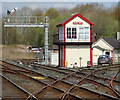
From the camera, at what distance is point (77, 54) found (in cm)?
2269

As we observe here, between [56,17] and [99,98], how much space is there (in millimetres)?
36490

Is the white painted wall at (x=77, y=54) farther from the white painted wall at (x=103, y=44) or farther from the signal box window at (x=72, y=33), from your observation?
the white painted wall at (x=103, y=44)

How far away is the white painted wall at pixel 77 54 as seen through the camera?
2256 centimetres

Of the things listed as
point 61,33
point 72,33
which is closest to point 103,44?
point 61,33

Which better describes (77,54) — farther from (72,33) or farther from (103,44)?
(103,44)

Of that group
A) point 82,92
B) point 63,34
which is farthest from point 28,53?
point 82,92

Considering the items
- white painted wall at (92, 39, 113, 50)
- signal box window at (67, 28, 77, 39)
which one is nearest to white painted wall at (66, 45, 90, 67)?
signal box window at (67, 28, 77, 39)

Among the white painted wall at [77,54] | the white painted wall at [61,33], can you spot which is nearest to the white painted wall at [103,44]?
the white painted wall at [61,33]

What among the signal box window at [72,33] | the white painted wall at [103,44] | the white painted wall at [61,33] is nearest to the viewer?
the signal box window at [72,33]

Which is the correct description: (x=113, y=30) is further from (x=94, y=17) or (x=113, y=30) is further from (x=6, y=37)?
(x=6, y=37)

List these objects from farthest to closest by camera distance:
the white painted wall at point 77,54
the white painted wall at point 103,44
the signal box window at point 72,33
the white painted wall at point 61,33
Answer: the white painted wall at point 103,44 < the white painted wall at point 61,33 < the signal box window at point 72,33 < the white painted wall at point 77,54

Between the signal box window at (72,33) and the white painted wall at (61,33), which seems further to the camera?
the white painted wall at (61,33)

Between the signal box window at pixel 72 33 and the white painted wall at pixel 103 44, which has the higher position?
the signal box window at pixel 72 33

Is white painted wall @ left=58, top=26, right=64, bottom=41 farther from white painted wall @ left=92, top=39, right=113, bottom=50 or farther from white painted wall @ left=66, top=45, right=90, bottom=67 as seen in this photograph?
white painted wall @ left=92, top=39, right=113, bottom=50
